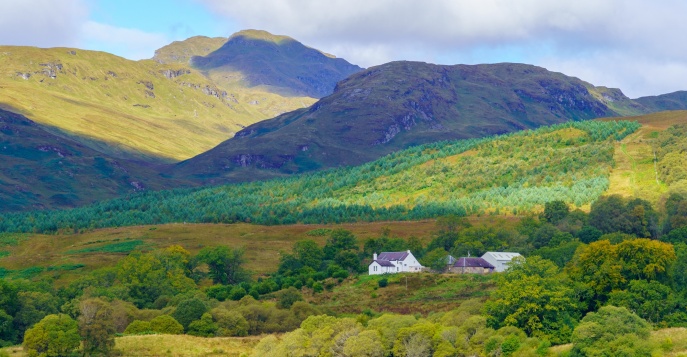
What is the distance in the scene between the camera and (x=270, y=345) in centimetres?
8725

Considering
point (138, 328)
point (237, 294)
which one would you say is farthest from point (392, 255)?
point (138, 328)

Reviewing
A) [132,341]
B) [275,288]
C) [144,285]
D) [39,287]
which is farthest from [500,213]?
[132,341]

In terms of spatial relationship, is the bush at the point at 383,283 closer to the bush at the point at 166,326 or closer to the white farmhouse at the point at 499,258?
the white farmhouse at the point at 499,258

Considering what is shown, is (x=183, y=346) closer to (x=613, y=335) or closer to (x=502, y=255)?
(x=613, y=335)

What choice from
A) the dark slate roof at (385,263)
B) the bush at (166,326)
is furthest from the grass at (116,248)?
the bush at (166,326)

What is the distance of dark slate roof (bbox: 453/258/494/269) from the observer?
13125cm

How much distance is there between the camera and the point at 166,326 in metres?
95.1

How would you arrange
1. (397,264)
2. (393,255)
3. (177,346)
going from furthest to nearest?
(393,255) → (397,264) → (177,346)

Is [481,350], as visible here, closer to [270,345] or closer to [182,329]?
[270,345]

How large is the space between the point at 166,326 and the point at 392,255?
5367 cm

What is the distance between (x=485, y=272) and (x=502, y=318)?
138 ft

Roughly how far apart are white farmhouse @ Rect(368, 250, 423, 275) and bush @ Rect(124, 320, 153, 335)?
1960 inches

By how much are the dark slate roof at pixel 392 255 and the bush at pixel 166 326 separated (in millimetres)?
→ 50859

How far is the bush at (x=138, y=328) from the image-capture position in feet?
310
